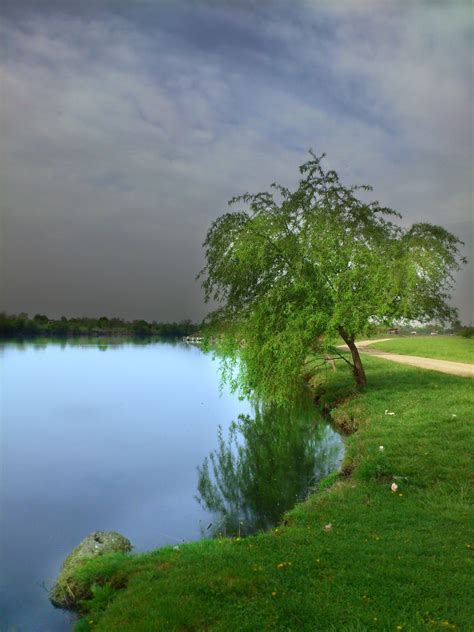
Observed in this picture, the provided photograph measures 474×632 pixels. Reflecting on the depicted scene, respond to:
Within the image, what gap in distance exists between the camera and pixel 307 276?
1870 cm

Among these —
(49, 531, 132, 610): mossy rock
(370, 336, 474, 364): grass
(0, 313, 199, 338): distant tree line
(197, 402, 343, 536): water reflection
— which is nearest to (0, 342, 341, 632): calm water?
(197, 402, 343, 536): water reflection

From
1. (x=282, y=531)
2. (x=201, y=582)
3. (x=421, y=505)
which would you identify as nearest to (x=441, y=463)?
(x=421, y=505)

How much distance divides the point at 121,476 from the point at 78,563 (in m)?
7.16

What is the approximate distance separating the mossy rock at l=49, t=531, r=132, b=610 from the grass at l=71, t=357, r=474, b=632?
299mm

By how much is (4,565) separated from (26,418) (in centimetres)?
1741

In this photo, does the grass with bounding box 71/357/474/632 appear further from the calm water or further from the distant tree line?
the distant tree line

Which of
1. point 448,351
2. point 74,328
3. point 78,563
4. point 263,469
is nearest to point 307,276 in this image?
point 263,469

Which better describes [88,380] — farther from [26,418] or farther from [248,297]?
[248,297]

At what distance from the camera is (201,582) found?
6.40 meters

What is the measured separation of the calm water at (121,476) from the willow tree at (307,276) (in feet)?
11.1

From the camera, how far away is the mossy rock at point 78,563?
7777 millimetres

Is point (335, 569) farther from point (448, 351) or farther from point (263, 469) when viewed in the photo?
point (448, 351)

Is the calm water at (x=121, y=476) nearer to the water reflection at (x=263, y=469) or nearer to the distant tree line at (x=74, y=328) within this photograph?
the water reflection at (x=263, y=469)

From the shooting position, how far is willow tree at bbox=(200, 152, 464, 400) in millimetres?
18047
